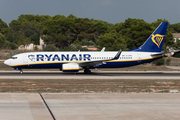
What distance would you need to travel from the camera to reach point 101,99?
1817 cm

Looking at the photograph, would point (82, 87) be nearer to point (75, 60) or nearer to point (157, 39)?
point (75, 60)

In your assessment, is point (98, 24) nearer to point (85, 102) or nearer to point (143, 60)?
point (143, 60)

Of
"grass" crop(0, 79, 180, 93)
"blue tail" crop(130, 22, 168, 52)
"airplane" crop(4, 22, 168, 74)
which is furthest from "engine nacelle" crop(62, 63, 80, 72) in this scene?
"blue tail" crop(130, 22, 168, 52)

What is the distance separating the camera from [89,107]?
51.1ft

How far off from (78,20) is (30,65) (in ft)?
276

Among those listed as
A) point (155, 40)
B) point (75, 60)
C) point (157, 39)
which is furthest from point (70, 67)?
point (157, 39)

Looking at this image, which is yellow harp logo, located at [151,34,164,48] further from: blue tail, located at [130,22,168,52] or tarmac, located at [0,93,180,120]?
tarmac, located at [0,93,180,120]

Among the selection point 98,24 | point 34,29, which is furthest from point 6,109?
point 34,29

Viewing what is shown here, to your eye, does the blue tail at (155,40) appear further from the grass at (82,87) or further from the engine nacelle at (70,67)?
the grass at (82,87)

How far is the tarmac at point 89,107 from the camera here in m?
13.6

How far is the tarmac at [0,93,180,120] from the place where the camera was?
1355cm

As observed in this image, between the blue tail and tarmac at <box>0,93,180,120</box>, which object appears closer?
tarmac at <box>0,93,180,120</box>

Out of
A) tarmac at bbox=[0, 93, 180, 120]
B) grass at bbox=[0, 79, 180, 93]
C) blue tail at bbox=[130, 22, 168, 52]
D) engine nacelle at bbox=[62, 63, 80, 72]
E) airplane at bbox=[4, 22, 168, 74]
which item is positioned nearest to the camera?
tarmac at bbox=[0, 93, 180, 120]

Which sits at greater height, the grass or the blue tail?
the blue tail
